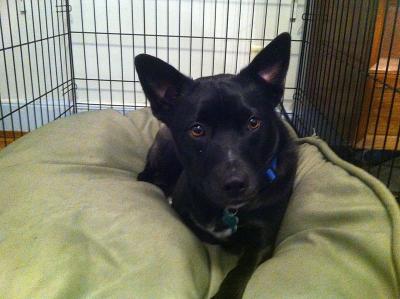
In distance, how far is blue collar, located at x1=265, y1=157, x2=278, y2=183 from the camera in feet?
4.28

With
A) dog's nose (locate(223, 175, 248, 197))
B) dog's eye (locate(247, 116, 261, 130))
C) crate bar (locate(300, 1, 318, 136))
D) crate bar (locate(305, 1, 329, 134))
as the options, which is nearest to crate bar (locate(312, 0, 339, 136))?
crate bar (locate(305, 1, 329, 134))

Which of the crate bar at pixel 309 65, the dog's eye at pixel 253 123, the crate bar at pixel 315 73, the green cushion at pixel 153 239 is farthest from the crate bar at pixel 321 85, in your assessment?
the dog's eye at pixel 253 123

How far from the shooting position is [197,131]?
1230 millimetres

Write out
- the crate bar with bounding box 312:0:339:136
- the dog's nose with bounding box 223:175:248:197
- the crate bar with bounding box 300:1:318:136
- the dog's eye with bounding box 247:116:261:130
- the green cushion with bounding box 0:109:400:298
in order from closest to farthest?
1. the green cushion with bounding box 0:109:400:298
2. the dog's nose with bounding box 223:175:248:197
3. the dog's eye with bounding box 247:116:261:130
4. the crate bar with bounding box 312:0:339:136
5. the crate bar with bounding box 300:1:318:136

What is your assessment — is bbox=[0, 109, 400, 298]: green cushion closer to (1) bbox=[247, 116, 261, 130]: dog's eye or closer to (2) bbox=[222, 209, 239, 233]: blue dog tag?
(2) bbox=[222, 209, 239, 233]: blue dog tag

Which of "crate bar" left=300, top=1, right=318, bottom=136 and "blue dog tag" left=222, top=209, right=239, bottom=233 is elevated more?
"crate bar" left=300, top=1, right=318, bottom=136

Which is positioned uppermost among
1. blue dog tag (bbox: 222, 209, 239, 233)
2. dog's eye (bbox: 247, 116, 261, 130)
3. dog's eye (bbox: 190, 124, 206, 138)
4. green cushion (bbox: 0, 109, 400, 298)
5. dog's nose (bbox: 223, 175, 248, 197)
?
dog's eye (bbox: 247, 116, 261, 130)

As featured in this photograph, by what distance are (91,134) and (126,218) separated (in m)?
0.71

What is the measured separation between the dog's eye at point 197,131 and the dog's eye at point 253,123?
0.47 ft

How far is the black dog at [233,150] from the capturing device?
1.15 metres

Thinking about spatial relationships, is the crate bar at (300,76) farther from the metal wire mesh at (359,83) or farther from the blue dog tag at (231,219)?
the blue dog tag at (231,219)

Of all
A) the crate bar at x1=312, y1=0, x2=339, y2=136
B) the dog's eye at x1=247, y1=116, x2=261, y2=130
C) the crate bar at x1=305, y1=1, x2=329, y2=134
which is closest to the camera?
the dog's eye at x1=247, y1=116, x2=261, y2=130

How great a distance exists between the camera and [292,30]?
2756mm

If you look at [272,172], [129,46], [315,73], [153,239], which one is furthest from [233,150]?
[129,46]
